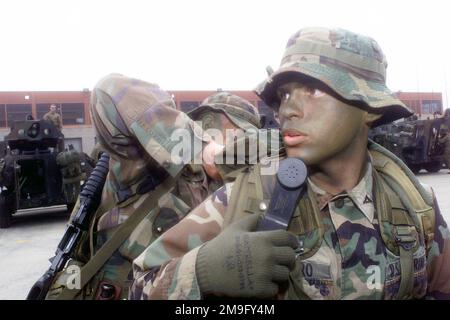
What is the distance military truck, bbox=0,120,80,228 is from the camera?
7922mm

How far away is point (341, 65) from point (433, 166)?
49.0 feet

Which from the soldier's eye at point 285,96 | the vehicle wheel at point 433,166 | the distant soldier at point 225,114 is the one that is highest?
the soldier's eye at point 285,96

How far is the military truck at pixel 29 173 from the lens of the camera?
26.0ft

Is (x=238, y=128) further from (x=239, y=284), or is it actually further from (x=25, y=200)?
(x=25, y=200)

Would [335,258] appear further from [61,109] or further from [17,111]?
[17,111]

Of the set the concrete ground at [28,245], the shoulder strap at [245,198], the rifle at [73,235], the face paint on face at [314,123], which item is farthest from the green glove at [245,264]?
the concrete ground at [28,245]

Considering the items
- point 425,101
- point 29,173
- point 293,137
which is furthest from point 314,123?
point 425,101

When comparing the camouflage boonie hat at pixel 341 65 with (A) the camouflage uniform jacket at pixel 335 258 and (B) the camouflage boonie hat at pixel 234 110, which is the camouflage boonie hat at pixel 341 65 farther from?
(B) the camouflage boonie hat at pixel 234 110

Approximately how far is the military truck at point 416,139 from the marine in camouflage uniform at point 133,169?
12079 millimetres

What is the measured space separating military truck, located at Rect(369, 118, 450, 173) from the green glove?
1284cm

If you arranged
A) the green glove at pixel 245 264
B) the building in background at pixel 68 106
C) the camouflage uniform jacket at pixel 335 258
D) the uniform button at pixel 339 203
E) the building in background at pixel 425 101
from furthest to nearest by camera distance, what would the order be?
1. the building in background at pixel 425 101
2. the building in background at pixel 68 106
3. the uniform button at pixel 339 203
4. the camouflage uniform jacket at pixel 335 258
5. the green glove at pixel 245 264

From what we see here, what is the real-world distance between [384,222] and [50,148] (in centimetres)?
821

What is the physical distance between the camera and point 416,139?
534 inches
